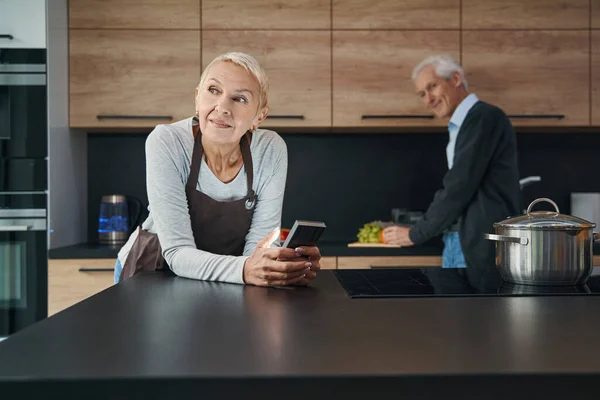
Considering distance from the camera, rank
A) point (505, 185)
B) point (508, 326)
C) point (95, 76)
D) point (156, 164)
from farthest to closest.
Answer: point (95, 76) < point (505, 185) < point (156, 164) < point (508, 326)

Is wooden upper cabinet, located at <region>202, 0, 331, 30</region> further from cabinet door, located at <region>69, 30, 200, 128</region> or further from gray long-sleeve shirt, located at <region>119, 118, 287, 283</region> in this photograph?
gray long-sleeve shirt, located at <region>119, 118, 287, 283</region>

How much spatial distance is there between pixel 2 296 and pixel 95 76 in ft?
3.49

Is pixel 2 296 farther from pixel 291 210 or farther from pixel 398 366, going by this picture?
pixel 398 366

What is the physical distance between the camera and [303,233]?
1.25 metres

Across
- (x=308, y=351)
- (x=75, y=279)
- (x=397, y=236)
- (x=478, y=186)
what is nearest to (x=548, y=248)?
(x=308, y=351)

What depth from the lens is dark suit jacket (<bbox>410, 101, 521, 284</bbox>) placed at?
7.85 ft

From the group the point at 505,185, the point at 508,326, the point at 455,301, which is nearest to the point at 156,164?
the point at 455,301

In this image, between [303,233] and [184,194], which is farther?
[184,194]

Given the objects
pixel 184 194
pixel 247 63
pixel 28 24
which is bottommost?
pixel 184 194

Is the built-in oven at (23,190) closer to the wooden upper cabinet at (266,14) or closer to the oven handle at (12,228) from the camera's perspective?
the oven handle at (12,228)

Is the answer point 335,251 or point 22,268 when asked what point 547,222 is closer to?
point 335,251

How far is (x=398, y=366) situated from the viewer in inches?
26.1

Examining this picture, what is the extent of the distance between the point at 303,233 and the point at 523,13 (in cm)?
228

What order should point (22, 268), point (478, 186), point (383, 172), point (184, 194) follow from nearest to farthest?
point (184, 194) < point (478, 186) < point (22, 268) < point (383, 172)
